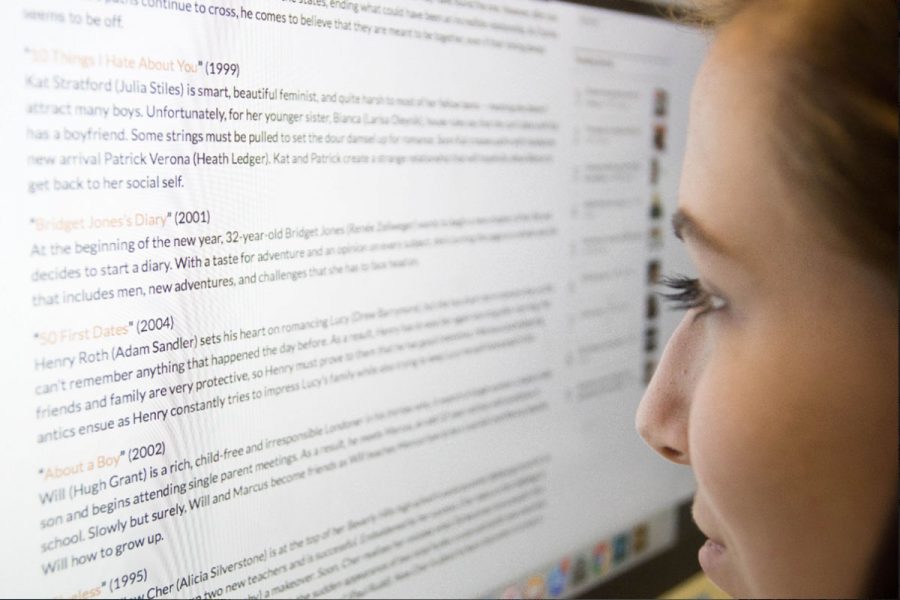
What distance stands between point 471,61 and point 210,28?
0.20 meters

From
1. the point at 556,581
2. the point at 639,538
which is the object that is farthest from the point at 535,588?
the point at 639,538

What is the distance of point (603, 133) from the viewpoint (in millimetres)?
618

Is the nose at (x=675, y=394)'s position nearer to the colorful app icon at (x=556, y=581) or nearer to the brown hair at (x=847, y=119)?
the brown hair at (x=847, y=119)

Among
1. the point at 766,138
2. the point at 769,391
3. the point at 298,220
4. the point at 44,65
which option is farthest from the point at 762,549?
the point at 44,65

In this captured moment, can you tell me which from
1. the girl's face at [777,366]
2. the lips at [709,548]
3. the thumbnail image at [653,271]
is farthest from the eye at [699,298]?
the thumbnail image at [653,271]

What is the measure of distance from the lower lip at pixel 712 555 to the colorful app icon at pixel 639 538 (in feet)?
0.90

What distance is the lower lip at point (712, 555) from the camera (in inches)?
16.1

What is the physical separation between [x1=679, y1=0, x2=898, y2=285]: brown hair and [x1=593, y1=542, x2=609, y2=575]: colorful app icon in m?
0.41

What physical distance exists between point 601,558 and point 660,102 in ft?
1.42

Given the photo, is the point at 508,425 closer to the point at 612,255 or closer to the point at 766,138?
the point at 612,255

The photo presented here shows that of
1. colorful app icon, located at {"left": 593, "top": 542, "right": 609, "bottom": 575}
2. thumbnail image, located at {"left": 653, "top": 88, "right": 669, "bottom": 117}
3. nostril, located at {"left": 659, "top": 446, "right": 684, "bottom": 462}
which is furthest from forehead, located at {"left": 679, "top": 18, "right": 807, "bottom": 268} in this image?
colorful app icon, located at {"left": 593, "top": 542, "right": 609, "bottom": 575}

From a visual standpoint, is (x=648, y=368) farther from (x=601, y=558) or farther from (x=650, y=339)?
(x=601, y=558)

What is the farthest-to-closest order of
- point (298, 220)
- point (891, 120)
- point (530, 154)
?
point (530, 154)
point (298, 220)
point (891, 120)

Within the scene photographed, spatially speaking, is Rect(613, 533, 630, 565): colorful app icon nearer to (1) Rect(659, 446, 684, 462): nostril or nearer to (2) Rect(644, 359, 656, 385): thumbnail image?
(2) Rect(644, 359, 656, 385): thumbnail image
